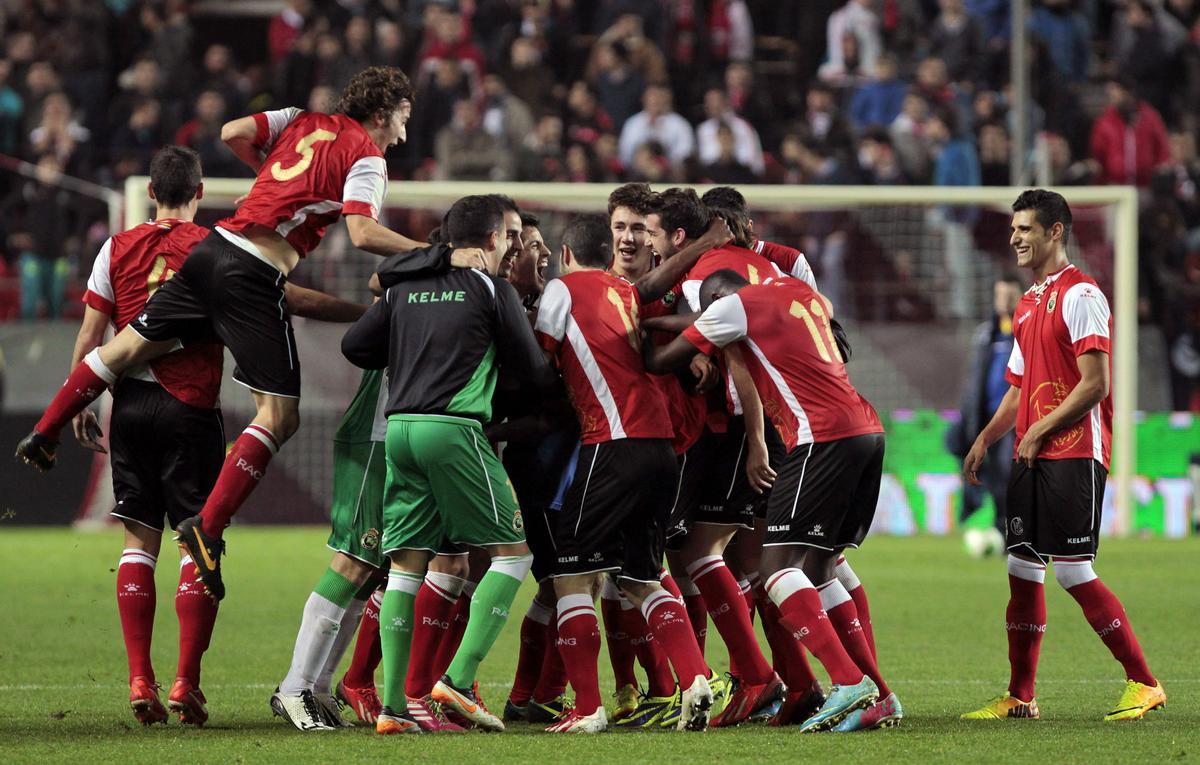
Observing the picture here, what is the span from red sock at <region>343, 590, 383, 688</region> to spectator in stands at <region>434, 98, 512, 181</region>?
1283cm

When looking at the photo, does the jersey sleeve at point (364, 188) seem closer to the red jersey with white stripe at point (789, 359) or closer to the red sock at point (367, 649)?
the red jersey with white stripe at point (789, 359)

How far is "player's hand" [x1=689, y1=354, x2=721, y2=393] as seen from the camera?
6617mm

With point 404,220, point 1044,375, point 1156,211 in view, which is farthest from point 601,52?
point 1044,375

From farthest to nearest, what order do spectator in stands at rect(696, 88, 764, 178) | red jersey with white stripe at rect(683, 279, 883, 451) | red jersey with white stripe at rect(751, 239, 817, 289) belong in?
spectator in stands at rect(696, 88, 764, 178) < red jersey with white stripe at rect(751, 239, 817, 289) < red jersey with white stripe at rect(683, 279, 883, 451)

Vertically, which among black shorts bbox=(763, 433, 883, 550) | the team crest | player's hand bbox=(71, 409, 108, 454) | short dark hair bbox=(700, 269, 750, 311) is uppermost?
short dark hair bbox=(700, 269, 750, 311)

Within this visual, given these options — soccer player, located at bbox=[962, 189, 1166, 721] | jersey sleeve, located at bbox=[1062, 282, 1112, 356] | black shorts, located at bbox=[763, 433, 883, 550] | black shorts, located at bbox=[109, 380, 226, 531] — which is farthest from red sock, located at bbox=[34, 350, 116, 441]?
jersey sleeve, located at bbox=[1062, 282, 1112, 356]

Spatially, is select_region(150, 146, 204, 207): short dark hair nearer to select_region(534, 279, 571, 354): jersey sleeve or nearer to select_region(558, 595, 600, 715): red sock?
select_region(534, 279, 571, 354): jersey sleeve

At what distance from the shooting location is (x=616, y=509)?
6.36 meters

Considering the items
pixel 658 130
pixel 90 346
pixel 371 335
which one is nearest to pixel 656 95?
pixel 658 130

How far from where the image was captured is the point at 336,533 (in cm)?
659

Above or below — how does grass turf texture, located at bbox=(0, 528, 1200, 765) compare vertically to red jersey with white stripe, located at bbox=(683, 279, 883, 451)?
below

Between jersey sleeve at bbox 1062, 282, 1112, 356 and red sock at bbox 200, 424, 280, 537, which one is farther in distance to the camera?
jersey sleeve at bbox 1062, 282, 1112, 356

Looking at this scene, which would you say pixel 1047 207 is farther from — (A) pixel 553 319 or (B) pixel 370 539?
(B) pixel 370 539

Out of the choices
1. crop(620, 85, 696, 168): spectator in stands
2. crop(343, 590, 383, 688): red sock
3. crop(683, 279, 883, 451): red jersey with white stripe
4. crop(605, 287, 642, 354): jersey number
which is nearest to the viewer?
crop(683, 279, 883, 451): red jersey with white stripe
